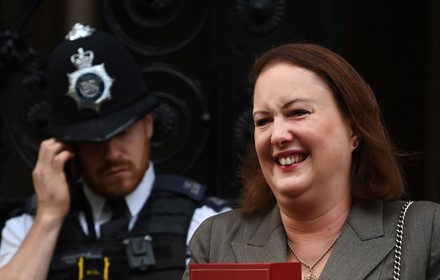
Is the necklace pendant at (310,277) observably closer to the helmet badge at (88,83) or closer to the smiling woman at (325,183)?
the smiling woman at (325,183)

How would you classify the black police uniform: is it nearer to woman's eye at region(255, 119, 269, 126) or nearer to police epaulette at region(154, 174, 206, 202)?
police epaulette at region(154, 174, 206, 202)

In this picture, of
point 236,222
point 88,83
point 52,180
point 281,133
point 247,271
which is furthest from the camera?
point 52,180

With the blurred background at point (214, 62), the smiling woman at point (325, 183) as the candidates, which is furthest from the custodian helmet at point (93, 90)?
the smiling woman at point (325, 183)

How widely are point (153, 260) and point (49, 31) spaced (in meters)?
1.26

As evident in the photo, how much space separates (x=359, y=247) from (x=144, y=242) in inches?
51.9

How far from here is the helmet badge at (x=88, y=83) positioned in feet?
14.0

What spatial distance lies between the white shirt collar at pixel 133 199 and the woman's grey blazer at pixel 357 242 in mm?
978

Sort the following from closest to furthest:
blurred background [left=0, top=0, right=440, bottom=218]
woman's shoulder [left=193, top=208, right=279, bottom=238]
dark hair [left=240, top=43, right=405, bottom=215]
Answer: dark hair [left=240, top=43, right=405, bottom=215], woman's shoulder [left=193, top=208, right=279, bottom=238], blurred background [left=0, top=0, right=440, bottom=218]

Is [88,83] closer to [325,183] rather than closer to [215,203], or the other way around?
[215,203]

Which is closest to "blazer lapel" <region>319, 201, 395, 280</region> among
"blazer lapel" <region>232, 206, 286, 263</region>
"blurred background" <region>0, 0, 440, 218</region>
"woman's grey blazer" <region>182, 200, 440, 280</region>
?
"woman's grey blazer" <region>182, 200, 440, 280</region>

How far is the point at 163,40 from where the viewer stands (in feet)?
15.8

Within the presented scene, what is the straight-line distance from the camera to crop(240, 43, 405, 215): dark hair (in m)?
3.19

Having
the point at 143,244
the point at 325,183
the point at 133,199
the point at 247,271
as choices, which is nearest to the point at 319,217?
the point at 325,183

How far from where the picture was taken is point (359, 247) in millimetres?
3141
